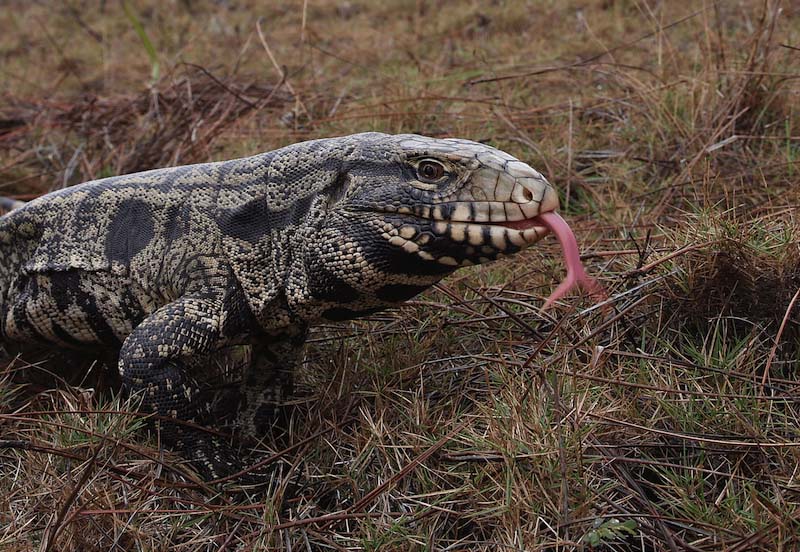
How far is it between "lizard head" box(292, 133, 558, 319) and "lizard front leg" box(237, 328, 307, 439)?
2.00 ft

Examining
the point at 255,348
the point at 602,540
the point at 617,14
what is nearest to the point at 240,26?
the point at 617,14

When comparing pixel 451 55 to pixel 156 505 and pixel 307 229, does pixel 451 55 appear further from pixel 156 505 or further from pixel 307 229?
pixel 156 505

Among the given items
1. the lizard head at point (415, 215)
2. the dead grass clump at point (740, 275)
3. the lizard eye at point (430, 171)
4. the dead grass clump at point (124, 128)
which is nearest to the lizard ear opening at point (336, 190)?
the lizard head at point (415, 215)

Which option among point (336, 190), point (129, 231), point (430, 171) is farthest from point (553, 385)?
point (129, 231)

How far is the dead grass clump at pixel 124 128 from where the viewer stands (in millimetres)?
5957

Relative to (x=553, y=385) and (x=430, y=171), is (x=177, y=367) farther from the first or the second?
(x=553, y=385)

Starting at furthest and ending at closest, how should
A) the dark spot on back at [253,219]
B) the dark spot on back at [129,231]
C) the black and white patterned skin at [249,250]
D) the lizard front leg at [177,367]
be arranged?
the dark spot on back at [129,231]
the dark spot on back at [253,219]
the lizard front leg at [177,367]
the black and white patterned skin at [249,250]

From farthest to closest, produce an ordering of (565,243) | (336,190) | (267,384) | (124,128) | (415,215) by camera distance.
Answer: (124,128)
(267,384)
(336,190)
(415,215)
(565,243)

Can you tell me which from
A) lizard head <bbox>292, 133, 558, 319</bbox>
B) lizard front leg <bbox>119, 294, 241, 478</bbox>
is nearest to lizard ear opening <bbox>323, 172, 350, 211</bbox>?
lizard head <bbox>292, 133, 558, 319</bbox>

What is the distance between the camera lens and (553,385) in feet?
10.1

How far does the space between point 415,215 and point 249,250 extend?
782mm

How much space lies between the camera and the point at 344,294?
3242mm

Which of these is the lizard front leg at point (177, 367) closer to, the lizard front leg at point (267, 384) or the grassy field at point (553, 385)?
the grassy field at point (553, 385)

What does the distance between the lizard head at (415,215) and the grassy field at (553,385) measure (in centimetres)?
54
